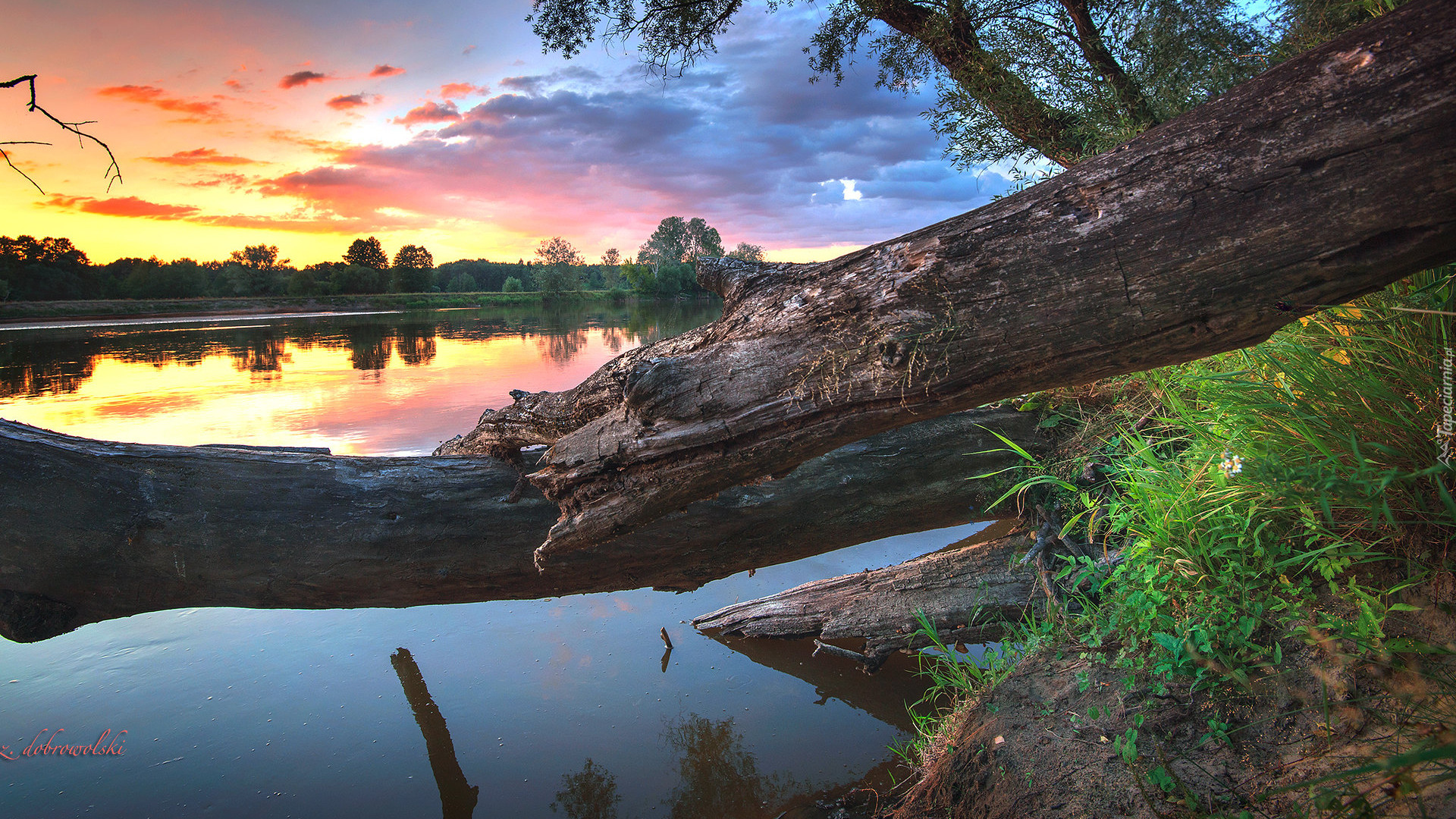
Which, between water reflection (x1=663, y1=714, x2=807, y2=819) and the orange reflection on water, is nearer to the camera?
water reflection (x1=663, y1=714, x2=807, y2=819)

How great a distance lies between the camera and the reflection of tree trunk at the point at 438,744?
2914 millimetres

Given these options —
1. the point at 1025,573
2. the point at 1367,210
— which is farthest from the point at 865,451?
the point at 1367,210

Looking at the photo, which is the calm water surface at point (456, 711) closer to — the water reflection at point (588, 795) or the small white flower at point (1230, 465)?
the water reflection at point (588, 795)

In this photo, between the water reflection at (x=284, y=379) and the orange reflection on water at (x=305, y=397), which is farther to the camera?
the water reflection at (x=284, y=379)

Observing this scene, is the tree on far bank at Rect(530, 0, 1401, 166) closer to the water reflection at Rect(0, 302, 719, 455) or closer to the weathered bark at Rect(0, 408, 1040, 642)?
the weathered bark at Rect(0, 408, 1040, 642)

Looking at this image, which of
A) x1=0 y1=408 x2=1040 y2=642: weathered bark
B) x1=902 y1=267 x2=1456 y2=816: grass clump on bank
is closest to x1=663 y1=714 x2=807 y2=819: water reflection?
x1=0 y1=408 x2=1040 y2=642: weathered bark

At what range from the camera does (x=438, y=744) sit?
3.23 m

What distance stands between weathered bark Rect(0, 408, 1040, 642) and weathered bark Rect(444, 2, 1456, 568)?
1047 millimetres

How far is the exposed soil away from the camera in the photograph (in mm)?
1567

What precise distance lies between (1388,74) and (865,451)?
2465 millimetres

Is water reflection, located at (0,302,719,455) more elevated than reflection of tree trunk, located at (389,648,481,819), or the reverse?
water reflection, located at (0,302,719,455)

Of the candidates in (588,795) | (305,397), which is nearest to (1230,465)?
(588,795)

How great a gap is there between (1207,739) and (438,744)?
3293 millimetres

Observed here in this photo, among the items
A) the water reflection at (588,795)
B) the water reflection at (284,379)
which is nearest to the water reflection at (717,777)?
the water reflection at (588,795)
